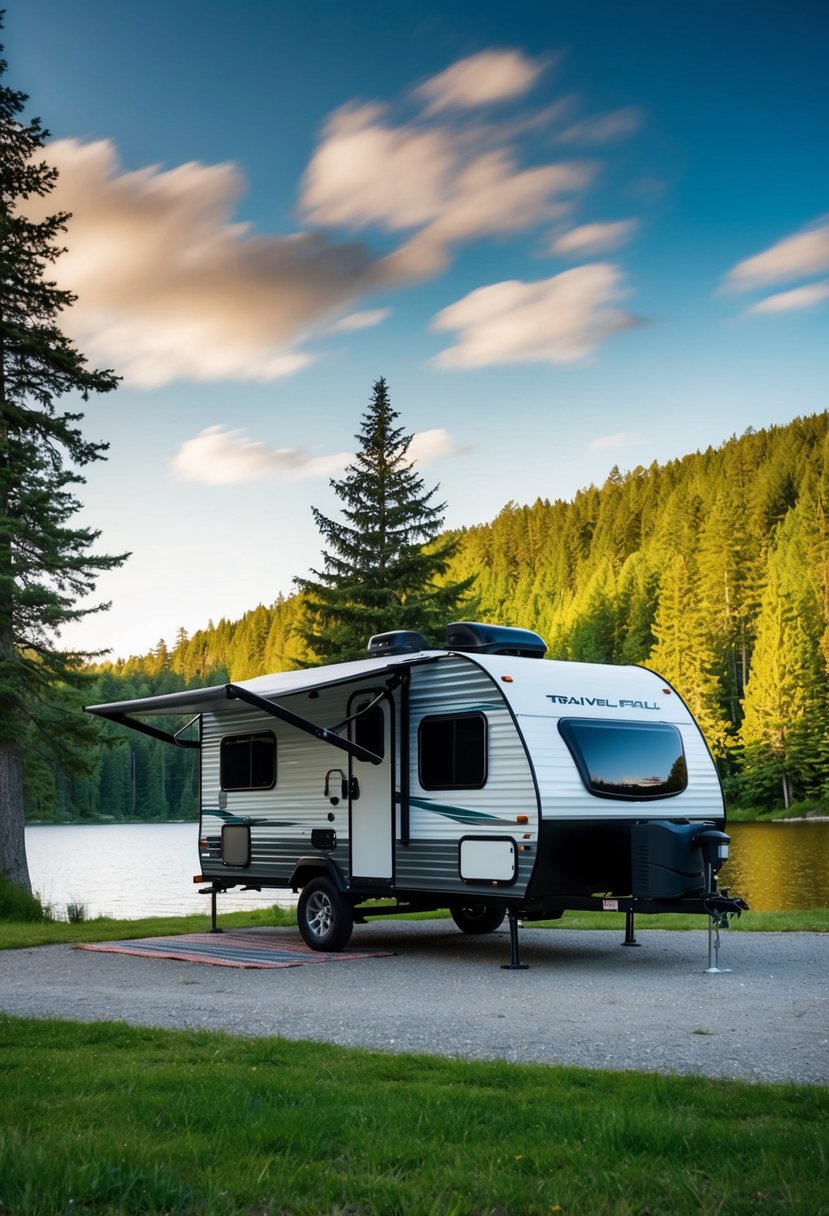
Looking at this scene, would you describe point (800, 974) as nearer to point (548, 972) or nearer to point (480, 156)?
point (548, 972)

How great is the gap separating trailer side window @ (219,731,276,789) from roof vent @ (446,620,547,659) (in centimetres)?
284

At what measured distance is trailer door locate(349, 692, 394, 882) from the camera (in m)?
13.6

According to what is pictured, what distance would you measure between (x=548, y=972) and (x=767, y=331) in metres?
20.7

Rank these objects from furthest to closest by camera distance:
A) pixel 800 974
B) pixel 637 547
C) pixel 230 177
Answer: pixel 637 547, pixel 230 177, pixel 800 974

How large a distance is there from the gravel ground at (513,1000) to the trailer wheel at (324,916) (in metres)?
0.58

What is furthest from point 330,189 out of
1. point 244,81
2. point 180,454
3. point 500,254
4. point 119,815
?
point 119,815

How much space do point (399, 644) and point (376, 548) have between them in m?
15.7

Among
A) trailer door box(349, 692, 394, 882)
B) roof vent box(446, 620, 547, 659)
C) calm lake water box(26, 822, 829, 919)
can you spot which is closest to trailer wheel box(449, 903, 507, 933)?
trailer door box(349, 692, 394, 882)

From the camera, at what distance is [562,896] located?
12.2 meters

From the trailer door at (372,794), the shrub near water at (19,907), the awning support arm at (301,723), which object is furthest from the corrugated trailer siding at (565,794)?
the shrub near water at (19,907)

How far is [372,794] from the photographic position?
1383 cm

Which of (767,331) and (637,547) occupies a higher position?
(637,547)

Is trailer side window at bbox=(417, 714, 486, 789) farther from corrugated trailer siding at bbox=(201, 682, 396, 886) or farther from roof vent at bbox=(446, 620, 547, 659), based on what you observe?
corrugated trailer siding at bbox=(201, 682, 396, 886)

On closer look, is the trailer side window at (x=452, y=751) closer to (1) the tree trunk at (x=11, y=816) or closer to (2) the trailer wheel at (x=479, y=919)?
(2) the trailer wheel at (x=479, y=919)
